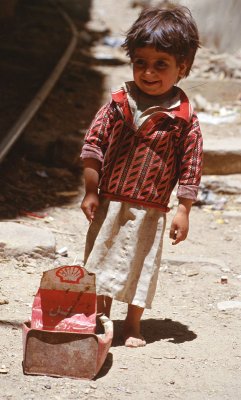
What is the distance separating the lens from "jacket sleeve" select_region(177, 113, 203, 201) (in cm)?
310

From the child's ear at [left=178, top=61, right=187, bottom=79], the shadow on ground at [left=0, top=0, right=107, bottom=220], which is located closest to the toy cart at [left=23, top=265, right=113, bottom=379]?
the child's ear at [left=178, top=61, right=187, bottom=79]

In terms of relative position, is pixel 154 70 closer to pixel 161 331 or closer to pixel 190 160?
pixel 190 160

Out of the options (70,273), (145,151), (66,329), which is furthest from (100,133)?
(66,329)

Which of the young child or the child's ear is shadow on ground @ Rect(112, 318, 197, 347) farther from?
the child's ear

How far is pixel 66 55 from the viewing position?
9.22m

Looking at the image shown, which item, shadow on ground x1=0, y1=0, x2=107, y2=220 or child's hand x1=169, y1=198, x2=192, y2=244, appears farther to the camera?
shadow on ground x1=0, y1=0, x2=107, y2=220

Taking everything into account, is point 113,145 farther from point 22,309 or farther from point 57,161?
point 57,161

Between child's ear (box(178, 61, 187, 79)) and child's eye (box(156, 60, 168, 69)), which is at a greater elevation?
child's ear (box(178, 61, 187, 79))

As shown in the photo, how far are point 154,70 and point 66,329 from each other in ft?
3.67

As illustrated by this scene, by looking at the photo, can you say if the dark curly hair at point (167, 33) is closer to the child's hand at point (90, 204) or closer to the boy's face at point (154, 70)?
the boy's face at point (154, 70)

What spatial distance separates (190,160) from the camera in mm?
3100

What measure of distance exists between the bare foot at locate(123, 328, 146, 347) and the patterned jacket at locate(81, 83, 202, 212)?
594 millimetres

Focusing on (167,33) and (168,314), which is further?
(168,314)

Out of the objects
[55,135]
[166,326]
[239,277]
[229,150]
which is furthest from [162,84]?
[55,135]
